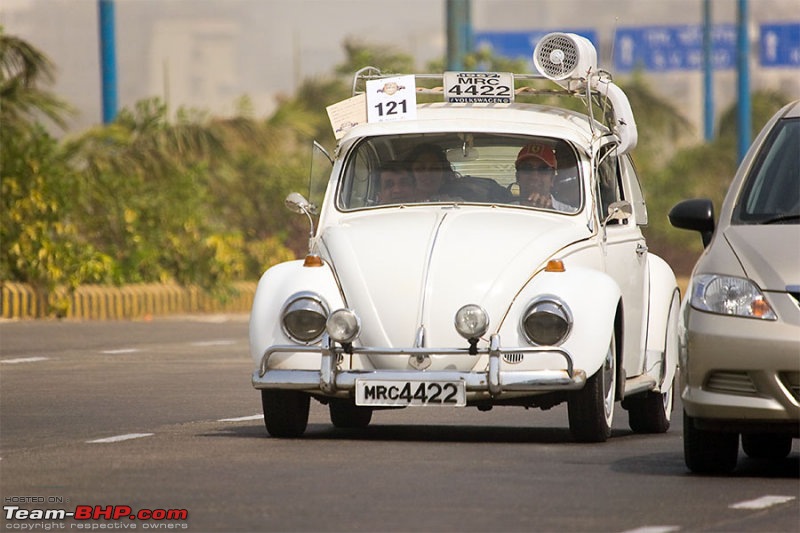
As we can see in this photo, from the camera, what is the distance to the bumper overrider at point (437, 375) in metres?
10.9

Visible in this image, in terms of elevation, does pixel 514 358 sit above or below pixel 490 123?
below

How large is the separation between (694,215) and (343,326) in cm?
201

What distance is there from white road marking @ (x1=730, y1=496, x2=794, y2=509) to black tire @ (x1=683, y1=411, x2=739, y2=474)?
0.81m

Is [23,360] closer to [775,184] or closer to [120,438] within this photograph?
[120,438]

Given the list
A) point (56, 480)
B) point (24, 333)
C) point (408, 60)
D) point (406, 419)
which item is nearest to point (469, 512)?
point (56, 480)

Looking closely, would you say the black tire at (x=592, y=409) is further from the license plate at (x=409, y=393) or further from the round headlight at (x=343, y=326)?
the round headlight at (x=343, y=326)

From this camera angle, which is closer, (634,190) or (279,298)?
(279,298)

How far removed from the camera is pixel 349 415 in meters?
12.4

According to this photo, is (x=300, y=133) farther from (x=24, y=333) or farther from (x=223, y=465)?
(x=223, y=465)

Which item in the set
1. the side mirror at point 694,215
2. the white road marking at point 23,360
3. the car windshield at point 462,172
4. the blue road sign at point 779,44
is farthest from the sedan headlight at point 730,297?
the blue road sign at point 779,44

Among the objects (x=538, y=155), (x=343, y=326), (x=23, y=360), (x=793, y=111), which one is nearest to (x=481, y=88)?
(x=538, y=155)

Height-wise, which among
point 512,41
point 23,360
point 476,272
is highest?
point 512,41

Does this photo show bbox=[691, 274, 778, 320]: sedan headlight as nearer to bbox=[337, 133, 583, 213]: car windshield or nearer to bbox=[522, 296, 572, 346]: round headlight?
bbox=[522, 296, 572, 346]: round headlight

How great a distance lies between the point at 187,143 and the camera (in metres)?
30.7
